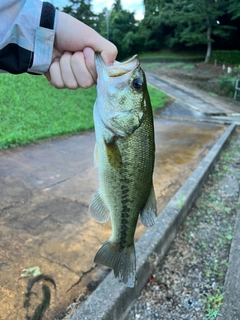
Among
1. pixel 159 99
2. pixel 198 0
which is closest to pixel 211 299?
pixel 159 99

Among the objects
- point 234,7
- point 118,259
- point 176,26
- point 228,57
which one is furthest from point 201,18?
point 118,259

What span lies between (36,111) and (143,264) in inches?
216

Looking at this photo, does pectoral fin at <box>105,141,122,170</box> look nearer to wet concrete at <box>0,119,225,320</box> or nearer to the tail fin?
the tail fin

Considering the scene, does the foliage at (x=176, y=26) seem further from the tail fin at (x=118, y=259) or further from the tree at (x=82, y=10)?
the tail fin at (x=118, y=259)

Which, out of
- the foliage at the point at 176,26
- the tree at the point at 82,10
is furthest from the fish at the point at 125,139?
the foliage at the point at 176,26

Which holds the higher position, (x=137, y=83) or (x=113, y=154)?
(x=137, y=83)

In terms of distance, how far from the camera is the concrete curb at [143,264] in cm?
214

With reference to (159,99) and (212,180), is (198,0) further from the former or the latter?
(212,180)

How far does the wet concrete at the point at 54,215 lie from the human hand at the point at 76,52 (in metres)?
1.55

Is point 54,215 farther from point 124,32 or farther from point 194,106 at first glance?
point 124,32

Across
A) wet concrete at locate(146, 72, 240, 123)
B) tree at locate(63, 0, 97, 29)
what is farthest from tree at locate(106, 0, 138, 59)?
tree at locate(63, 0, 97, 29)

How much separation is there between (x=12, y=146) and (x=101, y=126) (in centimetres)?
445

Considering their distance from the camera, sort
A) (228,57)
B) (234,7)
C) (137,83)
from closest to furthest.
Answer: (137,83), (234,7), (228,57)

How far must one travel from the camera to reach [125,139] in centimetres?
150
